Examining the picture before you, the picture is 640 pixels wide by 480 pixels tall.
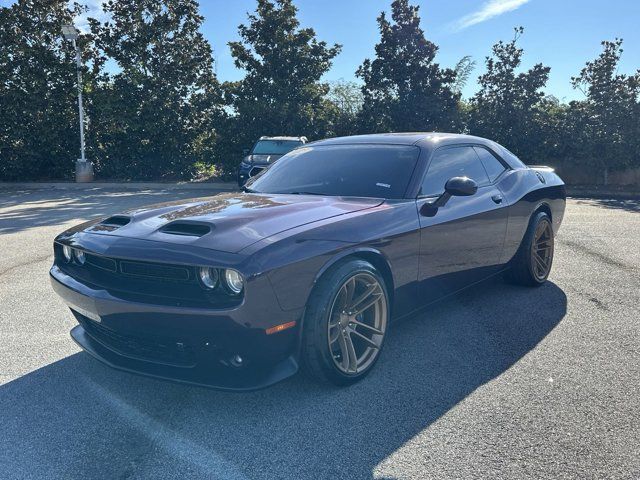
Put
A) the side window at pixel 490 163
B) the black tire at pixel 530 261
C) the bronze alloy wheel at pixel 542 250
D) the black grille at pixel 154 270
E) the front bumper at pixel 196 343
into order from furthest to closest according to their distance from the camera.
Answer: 1. the bronze alloy wheel at pixel 542 250
2. the black tire at pixel 530 261
3. the side window at pixel 490 163
4. the black grille at pixel 154 270
5. the front bumper at pixel 196 343

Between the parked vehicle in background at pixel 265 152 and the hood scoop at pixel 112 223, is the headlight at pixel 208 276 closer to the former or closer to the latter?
the hood scoop at pixel 112 223

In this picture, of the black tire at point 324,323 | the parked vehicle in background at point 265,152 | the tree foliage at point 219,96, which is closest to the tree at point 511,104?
the tree foliage at point 219,96

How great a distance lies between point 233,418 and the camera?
2705mm

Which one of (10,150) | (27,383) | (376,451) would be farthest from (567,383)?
(10,150)

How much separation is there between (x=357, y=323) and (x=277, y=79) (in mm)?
16288

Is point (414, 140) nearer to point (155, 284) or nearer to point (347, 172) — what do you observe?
point (347, 172)

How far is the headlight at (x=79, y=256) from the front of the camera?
9.87ft

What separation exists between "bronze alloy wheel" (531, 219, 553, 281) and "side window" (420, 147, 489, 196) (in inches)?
36.2

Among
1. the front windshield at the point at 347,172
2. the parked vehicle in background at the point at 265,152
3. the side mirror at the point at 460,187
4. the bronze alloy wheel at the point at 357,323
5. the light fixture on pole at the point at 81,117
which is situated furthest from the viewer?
the light fixture on pole at the point at 81,117

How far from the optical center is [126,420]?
2.67 m

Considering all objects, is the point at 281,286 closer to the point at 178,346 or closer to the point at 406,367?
the point at 178,346

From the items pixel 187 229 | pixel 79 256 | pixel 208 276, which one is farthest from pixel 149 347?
pixel 79 256

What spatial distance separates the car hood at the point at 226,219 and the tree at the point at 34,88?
642 inches

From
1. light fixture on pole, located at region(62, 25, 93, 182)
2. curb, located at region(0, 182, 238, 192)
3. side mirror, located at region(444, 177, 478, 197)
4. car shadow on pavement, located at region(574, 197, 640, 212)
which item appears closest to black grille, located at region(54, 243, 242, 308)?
side mirror, located at region(444, 177, 478, 197)
